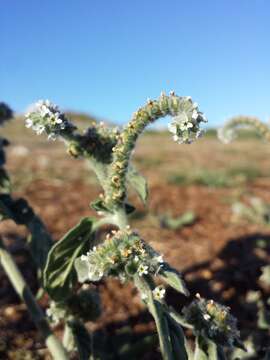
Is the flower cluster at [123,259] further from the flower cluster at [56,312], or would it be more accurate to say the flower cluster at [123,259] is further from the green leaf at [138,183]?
the flower cluster at [56,312]

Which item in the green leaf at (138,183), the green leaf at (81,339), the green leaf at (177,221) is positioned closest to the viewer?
the green leaf at (138,183)

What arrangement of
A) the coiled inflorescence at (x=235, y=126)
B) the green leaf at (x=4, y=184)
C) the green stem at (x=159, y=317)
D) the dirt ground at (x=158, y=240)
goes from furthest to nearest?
the dirt ground at (x=158, y=240)
the green leaf at (x=4, y=184)
the coiled inflorescence at (x=235, y=126)
the green stem at (x=159, y=317)

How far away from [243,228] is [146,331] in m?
2.68

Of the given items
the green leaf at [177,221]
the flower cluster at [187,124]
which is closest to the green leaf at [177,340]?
the flower cluster at [187,124]

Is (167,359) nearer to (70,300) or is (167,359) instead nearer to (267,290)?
(70,300)

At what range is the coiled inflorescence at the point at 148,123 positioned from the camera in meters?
2.21

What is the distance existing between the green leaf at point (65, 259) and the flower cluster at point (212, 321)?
Result: 61 cm

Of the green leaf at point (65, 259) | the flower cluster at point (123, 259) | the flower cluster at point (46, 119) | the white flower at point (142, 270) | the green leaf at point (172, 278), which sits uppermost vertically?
the flower cluster at point (46, 119)

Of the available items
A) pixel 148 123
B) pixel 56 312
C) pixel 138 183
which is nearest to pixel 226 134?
pixel 138 183

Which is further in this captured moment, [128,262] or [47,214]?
[47,214]

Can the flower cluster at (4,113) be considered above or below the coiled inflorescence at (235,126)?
above

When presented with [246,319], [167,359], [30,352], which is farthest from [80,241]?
[246,319]

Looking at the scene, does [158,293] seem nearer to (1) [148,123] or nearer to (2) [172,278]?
(2) [172,278]

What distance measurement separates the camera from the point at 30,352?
12.2 ft
